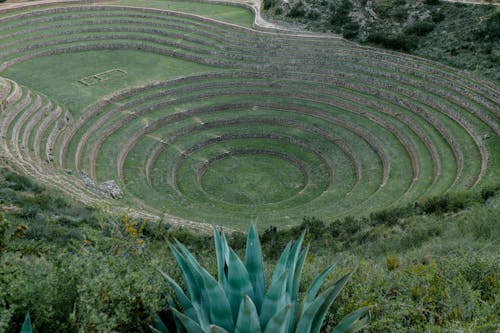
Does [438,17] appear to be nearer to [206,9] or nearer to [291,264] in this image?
[206,9]

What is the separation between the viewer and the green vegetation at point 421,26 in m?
30.3

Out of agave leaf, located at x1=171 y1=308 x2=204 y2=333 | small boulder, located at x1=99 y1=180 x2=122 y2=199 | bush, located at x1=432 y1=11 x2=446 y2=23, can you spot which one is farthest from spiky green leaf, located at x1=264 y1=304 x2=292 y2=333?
bush, located at x1=432 y1=11 x2=446 y2=23

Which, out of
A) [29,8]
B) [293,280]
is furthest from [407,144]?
[29,8]

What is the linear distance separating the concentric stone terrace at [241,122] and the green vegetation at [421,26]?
4.06 feet

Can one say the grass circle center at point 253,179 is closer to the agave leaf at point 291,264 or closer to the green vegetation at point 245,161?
the green vegetation at point 245,161

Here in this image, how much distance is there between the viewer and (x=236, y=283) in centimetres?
595

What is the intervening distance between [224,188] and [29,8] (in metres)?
29.1

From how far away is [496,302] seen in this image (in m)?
7.23

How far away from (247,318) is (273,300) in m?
0.49

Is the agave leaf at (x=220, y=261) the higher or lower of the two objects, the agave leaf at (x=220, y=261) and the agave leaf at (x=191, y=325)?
the higher

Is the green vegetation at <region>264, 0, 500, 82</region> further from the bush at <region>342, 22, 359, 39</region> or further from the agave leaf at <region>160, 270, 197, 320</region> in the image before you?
the agave leaf at <region>160, 270, 197, 320</region>

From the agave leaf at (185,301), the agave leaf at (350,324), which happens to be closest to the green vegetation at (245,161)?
the agave leaf at (185,301)

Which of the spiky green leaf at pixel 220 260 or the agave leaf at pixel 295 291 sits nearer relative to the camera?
the agave leaf at pixel 295 291

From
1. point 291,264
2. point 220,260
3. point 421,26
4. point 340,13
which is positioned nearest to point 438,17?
point 421,26
